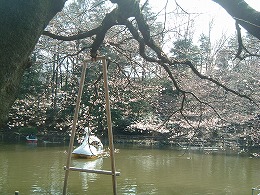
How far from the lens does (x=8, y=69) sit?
1527mm

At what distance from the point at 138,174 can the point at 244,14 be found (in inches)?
423

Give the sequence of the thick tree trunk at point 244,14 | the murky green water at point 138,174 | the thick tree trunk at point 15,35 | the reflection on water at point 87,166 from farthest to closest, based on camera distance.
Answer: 1. the reflection on water at point 87,166
2. the murky green water at point 138,174
3. the thick tree trunk at point 244,14
4. the thick tree trunk at point 15,35

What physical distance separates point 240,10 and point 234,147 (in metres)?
18.2

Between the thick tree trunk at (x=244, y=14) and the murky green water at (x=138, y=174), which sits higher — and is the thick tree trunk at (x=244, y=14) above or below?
above

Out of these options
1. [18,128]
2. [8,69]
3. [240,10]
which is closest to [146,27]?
[240,10]

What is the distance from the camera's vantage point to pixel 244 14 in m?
2.18

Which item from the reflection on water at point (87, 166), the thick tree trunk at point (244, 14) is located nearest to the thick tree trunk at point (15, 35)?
the thick tree trunk at point (244, 14)

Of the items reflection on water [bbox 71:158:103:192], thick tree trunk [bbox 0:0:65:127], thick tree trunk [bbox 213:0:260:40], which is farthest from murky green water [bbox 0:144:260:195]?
thick tree trunk [bbox 0:0:65:127]

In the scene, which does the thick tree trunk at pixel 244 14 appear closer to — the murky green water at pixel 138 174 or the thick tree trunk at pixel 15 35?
the thick tree trunk at pixel 15 35

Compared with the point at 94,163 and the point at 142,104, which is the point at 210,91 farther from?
the point at 94,163

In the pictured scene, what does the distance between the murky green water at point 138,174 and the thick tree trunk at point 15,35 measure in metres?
7.93

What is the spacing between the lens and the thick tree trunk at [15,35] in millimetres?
1510

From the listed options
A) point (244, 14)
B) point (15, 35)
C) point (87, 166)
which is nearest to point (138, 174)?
point (87, 166)

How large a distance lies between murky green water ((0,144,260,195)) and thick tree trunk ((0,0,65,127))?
7.93 meters
